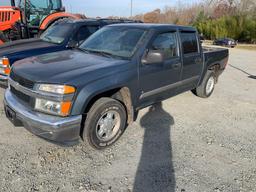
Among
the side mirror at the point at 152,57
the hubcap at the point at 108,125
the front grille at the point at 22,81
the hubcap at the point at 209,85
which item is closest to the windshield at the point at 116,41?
the side mirror at the point at 152,57

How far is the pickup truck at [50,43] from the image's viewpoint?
4977mm

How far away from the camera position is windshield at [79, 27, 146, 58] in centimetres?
384

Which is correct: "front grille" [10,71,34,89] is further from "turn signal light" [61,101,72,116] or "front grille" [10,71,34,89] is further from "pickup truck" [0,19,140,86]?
"pickup truck" [0,19,140,86]

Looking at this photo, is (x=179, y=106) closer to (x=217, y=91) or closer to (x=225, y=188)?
(x=217, y=91)

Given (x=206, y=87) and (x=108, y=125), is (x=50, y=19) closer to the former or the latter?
(x=206, y=87)

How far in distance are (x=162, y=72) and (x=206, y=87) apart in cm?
228


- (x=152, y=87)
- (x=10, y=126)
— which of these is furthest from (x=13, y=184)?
(x=152, y=87)

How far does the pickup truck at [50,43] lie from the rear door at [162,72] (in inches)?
104

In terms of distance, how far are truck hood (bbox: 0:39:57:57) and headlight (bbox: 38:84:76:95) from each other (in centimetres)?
271

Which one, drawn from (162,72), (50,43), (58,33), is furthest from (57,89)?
(58,33)

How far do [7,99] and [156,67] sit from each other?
240 centimetres

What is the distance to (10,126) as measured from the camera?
4035 millimetres

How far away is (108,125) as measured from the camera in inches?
138

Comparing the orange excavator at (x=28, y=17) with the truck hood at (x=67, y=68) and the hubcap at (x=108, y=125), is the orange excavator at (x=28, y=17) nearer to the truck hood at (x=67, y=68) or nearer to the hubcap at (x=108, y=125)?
the truck hood at (x=67, y=68)
